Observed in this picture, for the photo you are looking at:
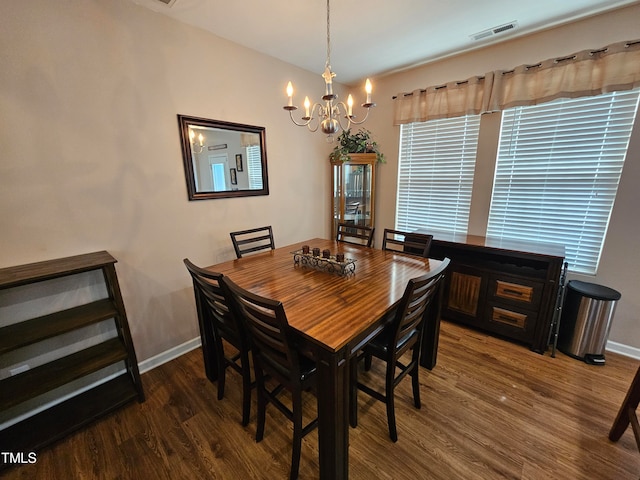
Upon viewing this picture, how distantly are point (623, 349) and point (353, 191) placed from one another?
3.01 meters

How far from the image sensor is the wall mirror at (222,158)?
2.18m

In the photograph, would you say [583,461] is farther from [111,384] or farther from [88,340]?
[88,340]

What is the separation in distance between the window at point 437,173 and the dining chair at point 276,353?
2537 millimetres

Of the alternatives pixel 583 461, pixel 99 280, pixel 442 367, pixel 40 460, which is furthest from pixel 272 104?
pixel 583 461

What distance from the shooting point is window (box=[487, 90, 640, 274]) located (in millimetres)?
2125

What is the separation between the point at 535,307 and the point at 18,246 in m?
3.78

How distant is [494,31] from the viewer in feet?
7.31

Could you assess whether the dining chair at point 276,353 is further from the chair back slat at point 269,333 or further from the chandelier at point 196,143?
the chandelier at point 196,143

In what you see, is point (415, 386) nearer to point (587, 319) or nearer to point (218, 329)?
point (218, 329)

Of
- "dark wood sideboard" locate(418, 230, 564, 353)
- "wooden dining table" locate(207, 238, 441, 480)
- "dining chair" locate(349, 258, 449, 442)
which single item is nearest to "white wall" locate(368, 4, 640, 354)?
"dark wood sideboard" locate(418, 230, 564, 353)

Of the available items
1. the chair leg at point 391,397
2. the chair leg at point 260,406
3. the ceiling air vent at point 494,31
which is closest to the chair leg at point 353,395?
the chair leg at point 391,397

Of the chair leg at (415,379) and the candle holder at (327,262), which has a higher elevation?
the candle holder at (327,262)

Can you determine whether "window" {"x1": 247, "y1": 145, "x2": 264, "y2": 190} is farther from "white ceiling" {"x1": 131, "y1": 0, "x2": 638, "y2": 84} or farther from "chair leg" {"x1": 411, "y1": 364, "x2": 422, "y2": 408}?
"chair leg" {"x1": 411, "y1": 364, "x2": 422, "y2": 408}

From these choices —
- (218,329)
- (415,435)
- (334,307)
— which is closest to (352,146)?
(334,307)
